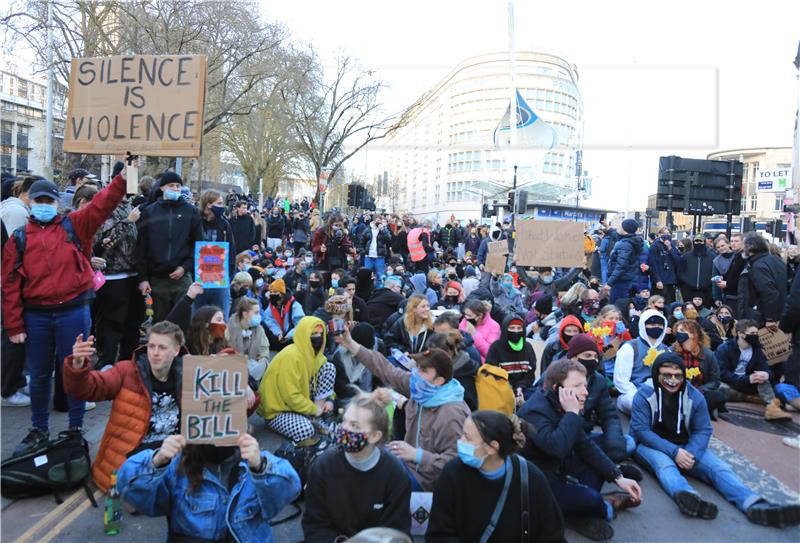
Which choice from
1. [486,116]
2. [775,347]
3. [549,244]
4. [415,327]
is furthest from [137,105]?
[486,116]

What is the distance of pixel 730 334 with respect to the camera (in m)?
8.95

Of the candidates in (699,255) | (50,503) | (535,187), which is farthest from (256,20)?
(535,187)

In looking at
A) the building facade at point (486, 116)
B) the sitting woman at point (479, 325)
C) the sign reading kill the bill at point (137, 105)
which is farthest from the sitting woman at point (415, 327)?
the building facade at point (486, 116)

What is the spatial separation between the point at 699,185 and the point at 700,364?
800 centimetres

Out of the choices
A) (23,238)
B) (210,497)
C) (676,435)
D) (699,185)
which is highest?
(699,185)

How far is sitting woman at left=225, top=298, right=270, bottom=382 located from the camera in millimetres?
6531

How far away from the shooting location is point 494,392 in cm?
524

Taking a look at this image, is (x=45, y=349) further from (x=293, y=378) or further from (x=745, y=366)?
(x=745, y=366)

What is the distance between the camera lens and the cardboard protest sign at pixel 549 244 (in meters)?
9.59

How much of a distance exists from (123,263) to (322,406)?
2.69 m

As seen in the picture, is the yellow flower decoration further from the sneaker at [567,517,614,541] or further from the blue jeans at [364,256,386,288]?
the blue jeans at [364,256,386,288]

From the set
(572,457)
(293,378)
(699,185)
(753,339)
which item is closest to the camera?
(572,457)

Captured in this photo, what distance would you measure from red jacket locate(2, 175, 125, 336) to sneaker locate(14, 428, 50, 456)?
0.77 m

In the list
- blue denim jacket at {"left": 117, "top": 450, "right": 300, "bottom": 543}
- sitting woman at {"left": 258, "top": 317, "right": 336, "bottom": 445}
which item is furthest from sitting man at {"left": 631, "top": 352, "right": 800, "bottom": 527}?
blue denim jacket at {"left": 117, "top": 450, "right": 300, "bottom": 543}
